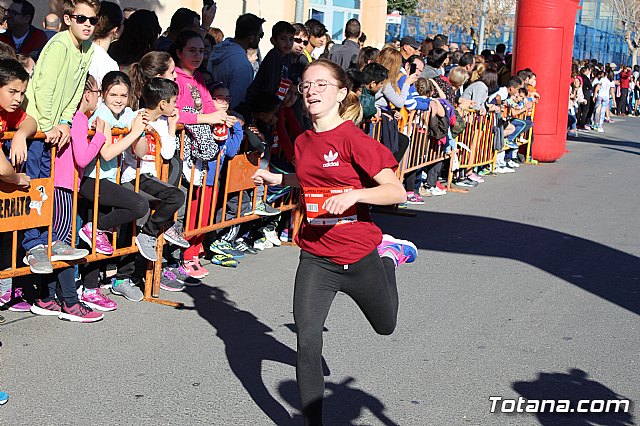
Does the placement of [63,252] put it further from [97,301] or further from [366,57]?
[366,57]

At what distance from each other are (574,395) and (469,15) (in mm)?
46464

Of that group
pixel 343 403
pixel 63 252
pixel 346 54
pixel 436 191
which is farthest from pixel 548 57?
pixel 343 403

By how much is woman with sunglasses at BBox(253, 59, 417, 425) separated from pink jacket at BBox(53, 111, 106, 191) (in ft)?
6.05

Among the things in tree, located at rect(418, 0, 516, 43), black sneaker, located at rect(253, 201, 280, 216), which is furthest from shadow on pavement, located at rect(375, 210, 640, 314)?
tree, located at rect(418, 0, 516, 43)

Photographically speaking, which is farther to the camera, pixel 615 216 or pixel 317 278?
pixel 615 216

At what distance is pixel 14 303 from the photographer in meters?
6.58

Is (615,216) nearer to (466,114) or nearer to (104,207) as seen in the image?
(466,114)

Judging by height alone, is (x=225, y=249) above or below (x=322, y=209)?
below

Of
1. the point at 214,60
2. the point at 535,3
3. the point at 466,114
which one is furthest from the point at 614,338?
the point at 535,3

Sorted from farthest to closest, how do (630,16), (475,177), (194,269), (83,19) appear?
(630,16)
(475,177)
(194,269)
(83,19)

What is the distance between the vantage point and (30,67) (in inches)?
272

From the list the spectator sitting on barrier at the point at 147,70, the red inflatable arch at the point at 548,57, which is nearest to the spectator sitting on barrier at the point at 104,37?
the spectator sitting on barrier at the point at 147,70

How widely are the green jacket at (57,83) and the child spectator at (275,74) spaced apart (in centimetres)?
258

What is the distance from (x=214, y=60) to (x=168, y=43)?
Answer: 1.76 ft
